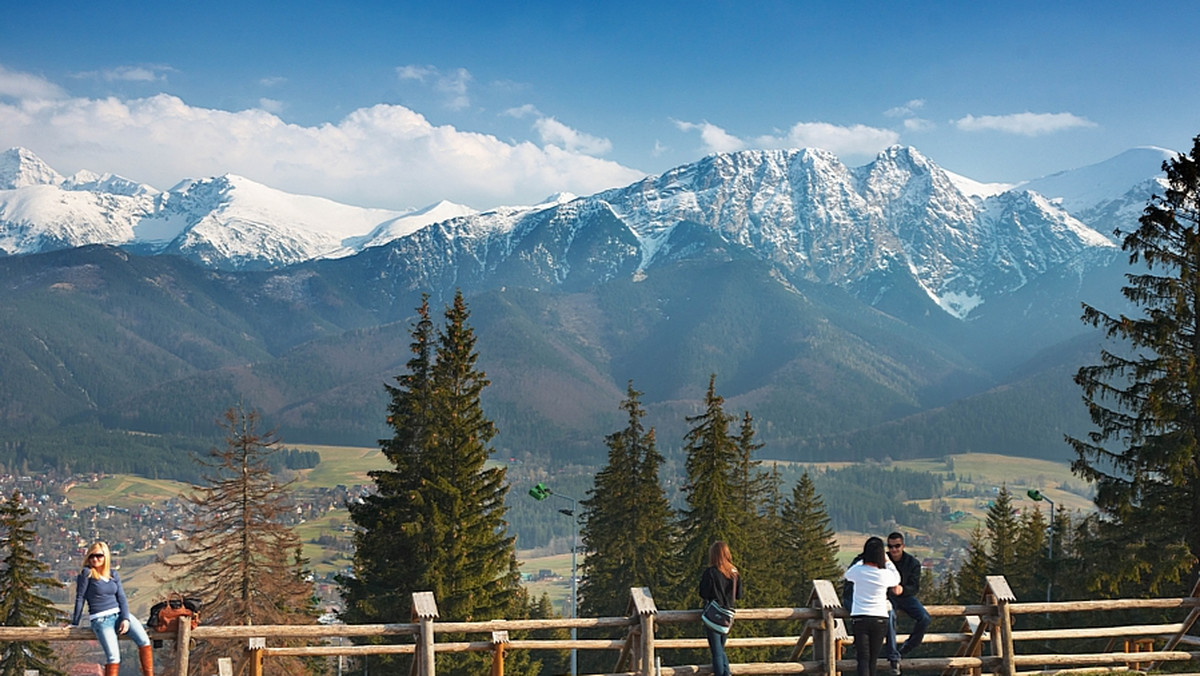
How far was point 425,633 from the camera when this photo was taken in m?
14.7

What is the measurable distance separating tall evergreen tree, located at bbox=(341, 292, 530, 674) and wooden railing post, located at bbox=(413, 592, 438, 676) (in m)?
18.0

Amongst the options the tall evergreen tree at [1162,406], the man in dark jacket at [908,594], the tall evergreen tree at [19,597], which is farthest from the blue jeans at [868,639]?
the tall evergreen tree at [19,597]

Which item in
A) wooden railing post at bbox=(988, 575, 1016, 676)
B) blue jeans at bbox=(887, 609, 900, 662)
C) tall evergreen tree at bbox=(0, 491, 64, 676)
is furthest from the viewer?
tall evergreen tree at bbox=(0, 491, 64, 676)

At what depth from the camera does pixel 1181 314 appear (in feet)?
84.1

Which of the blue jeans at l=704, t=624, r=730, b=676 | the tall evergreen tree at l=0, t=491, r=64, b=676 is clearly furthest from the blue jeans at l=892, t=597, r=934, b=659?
the tall evergreen tree at l=0, t=491, r=64, b=676

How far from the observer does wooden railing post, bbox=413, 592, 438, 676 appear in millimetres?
14664

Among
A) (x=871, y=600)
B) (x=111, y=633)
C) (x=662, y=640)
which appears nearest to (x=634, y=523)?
(x=662, y=640)

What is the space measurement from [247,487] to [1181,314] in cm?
2868

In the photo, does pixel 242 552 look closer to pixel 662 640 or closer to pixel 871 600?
pixel 662 640

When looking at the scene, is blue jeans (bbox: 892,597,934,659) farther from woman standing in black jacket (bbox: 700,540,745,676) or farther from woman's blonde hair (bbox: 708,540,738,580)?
woman's blonde hair (bbox: 708,540,738,580)

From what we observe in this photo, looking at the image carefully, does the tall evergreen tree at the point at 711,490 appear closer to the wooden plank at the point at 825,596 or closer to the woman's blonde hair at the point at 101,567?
the wooden plank at the point at 825,596

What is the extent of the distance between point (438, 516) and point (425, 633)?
18554 millimetres

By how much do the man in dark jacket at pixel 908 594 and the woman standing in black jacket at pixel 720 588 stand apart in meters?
2.79

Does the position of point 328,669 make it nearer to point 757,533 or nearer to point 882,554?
point 757,533
